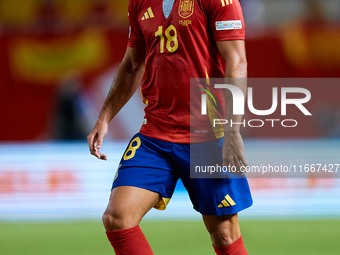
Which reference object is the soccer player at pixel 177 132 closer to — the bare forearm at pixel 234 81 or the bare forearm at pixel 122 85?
the bare forearm at pixel 234 81

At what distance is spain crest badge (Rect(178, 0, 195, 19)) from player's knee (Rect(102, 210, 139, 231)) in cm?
102

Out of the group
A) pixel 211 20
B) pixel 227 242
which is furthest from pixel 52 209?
pixel 211 20

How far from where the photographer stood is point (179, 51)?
257cm

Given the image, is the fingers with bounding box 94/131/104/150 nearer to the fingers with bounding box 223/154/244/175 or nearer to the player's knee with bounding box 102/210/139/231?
the player's knee with bounding box 102/210/139/231

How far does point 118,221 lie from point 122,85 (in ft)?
2.80

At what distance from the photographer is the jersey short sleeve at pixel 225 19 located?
2.49m

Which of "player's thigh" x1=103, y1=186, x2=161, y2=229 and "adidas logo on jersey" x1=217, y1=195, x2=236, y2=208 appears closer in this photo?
"player's thigh" x1=103, y1=186, x2=161, y2=229

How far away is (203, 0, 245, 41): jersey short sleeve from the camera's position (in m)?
2.49

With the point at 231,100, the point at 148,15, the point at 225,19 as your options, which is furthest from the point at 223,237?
the point at 148,15

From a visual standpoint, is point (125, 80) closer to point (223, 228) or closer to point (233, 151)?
point (233, 151)

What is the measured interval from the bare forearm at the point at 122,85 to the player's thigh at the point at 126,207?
22.8 inches

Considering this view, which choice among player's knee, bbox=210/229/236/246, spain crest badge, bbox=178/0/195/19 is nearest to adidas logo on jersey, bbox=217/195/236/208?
player's knee, bbox=210/229/236/246

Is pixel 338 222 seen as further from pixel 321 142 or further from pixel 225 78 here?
pixel 225 78

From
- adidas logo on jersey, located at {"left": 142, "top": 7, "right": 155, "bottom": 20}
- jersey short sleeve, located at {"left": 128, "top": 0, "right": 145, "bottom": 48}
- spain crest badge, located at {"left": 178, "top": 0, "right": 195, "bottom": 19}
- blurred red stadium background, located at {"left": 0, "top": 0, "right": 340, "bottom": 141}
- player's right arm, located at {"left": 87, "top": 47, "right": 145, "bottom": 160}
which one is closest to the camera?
spain crest badge, located at {"left": 178, "top": 0, "right": 195, "bottom": 19}
